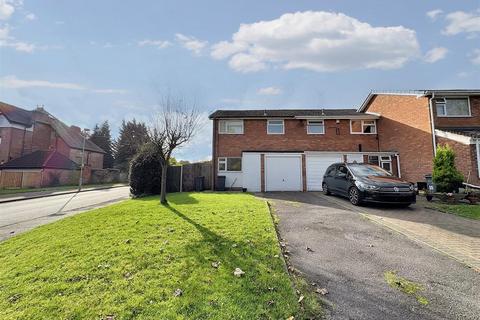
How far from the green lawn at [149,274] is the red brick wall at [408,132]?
13.9 m

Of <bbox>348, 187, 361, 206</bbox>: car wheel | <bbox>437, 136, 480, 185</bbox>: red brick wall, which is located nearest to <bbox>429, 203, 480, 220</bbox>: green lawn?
<bbox>348, 187, 361, 206</bbox>: car wheel

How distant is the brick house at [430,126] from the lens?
1393 centimetres

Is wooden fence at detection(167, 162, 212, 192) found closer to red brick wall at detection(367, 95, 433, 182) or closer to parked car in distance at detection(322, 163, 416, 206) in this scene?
parked car in distance at detection(322, 163, 416, 206)

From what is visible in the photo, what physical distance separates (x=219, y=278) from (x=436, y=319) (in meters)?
2.63

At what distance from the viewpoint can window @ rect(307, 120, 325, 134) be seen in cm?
1912

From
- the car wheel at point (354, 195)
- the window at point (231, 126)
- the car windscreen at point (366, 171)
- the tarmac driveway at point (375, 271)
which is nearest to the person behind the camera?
the tarmac driveway at point (375, 271)

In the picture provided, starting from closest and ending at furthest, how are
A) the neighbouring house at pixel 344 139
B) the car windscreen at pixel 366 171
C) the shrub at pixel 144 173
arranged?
1. the car windscreen at pixel 366 171
2. the neighbouring house at pixel 344 139
3. the shrub at pixel 144 173

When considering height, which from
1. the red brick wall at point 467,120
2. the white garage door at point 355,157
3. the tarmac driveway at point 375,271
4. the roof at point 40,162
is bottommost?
the tarmac driveway at point 375,271

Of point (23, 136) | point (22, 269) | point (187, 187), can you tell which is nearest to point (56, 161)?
point (23, 136)

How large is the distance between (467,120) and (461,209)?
385 inches

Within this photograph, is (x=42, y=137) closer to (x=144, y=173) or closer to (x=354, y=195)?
(x=144, y=173)

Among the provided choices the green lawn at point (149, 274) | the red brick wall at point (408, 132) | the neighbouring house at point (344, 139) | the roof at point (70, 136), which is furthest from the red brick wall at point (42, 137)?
the red brick wall at point (408, 132)

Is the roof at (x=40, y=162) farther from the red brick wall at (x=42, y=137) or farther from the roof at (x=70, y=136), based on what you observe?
the roof at (x=70, y=136)

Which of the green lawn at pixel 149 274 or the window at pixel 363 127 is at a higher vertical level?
the window at pixel 363 127
